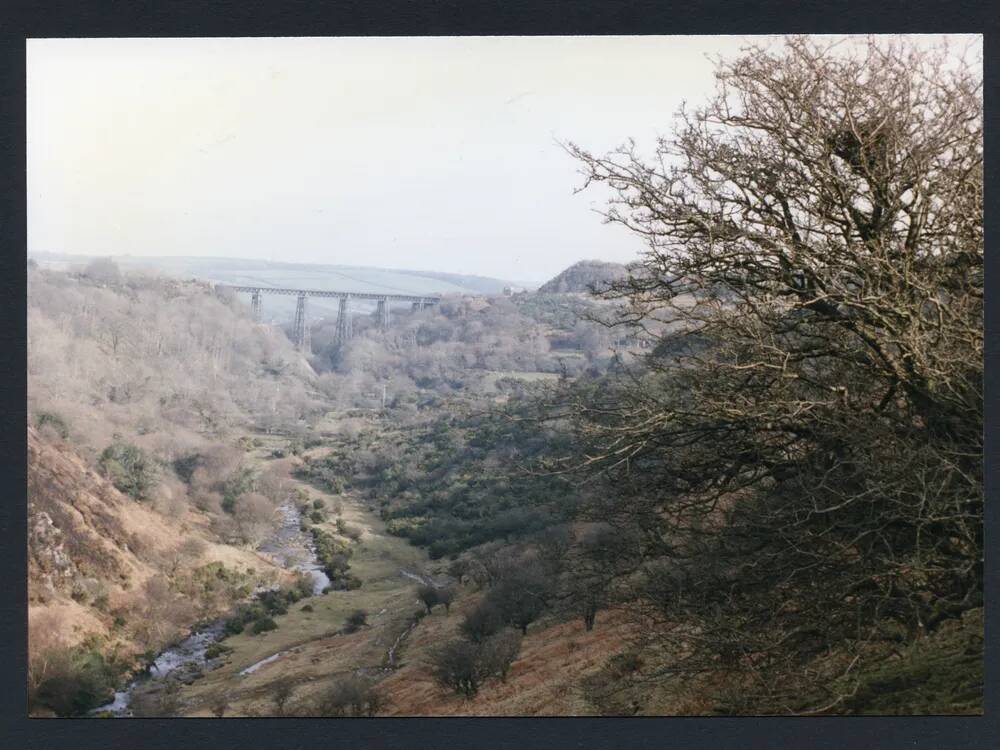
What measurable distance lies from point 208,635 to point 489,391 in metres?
3.88

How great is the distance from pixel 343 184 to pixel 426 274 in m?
1.22

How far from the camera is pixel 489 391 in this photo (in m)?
10.2

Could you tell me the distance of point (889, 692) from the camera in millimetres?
5043

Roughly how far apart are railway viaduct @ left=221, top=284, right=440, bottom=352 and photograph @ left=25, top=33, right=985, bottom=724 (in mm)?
50

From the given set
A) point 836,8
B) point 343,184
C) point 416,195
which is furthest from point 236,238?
point 836,8

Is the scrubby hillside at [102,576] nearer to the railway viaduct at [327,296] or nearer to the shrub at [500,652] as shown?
the railway viaduct at [327,296]

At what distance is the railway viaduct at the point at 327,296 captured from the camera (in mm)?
8664

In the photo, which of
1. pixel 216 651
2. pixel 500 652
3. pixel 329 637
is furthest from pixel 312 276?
pixel 500 652

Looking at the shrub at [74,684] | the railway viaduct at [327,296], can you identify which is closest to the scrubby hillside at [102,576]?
the shrub at [74,684]

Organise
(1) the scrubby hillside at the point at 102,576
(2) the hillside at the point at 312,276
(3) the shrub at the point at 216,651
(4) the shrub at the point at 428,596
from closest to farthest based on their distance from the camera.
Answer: (1) the scrubby hillside at the point at 102,576
(3) the shrub at the point at 216,651
(2) the hillside at the point at 312,276
(4) the shrub at the point at 428,596

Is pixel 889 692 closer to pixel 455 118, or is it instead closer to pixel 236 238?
pixel 455 118

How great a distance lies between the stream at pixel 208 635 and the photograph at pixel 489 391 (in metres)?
0.03

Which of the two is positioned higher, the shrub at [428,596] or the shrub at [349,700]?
the shrub at [428,596]

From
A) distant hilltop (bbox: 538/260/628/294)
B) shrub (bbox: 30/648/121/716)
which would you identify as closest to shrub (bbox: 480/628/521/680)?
shrub (bbox: 30/648/121/716)
